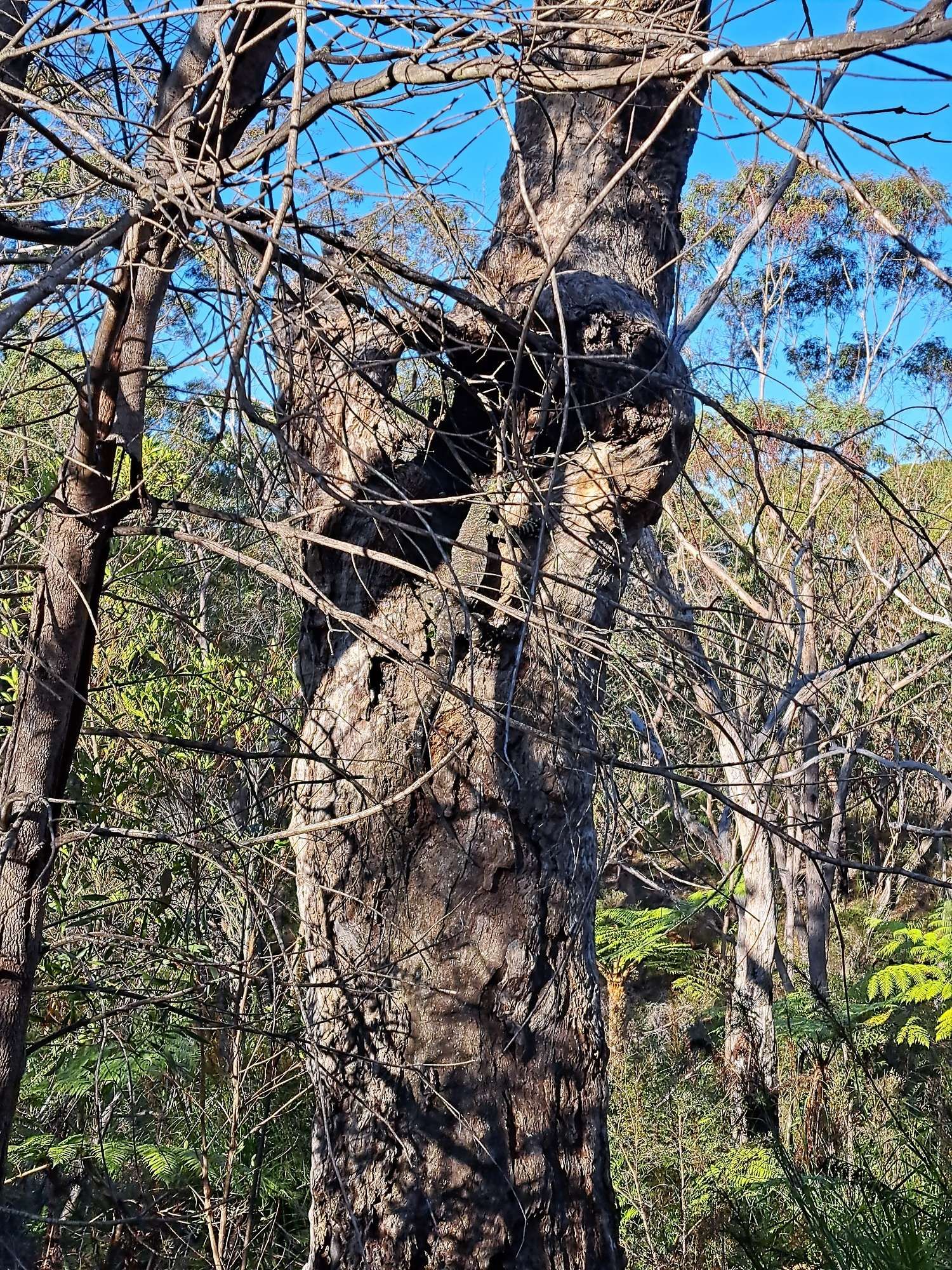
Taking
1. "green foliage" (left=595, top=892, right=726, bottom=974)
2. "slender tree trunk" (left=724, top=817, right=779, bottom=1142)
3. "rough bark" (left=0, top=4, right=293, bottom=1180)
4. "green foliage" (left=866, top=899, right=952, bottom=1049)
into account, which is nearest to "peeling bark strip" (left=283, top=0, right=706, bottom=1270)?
"rough bark" (left=0, top=4, right=293, bottom=1180)

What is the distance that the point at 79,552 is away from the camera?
1.97 metres

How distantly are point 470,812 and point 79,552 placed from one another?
1013mm

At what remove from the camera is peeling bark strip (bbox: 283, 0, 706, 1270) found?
7.36 ft

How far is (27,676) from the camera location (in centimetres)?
192

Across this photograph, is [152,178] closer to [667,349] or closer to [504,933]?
[667,349]

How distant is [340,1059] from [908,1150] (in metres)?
4.85

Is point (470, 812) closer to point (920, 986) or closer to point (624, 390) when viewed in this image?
point (624, 390)

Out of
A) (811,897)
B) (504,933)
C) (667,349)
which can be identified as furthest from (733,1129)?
(667,349)

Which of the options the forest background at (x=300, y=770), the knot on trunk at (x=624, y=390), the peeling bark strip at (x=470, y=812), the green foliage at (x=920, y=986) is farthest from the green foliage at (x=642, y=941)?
the knot on trunk at (x=624, y=390)

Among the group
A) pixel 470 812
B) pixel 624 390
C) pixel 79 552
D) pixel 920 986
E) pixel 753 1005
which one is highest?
pixel 624 390

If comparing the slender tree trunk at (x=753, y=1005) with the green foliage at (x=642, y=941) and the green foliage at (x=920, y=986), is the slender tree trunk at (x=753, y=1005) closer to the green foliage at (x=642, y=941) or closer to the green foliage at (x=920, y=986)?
the green foliage at (x=642, y=941)

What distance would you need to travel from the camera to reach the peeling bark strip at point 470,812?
2244 mm

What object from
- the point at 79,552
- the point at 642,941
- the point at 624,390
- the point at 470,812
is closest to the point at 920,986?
the point at 642,941

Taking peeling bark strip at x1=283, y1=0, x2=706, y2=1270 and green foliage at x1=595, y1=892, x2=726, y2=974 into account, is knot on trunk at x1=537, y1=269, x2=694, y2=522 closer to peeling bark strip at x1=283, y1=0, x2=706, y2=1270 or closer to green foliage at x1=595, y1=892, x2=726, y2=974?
peeling bark strip at x1=283, y1=0, x2=706, y2=1270
